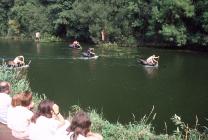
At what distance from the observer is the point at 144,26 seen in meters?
44.8

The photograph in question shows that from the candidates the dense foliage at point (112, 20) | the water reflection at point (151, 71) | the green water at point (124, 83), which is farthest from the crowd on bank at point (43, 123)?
the dense foliage at point (112, 20)

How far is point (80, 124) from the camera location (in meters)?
6.85

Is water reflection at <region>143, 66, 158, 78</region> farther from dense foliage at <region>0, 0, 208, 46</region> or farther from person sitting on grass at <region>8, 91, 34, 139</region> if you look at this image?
person sitting on grass at <region>8, 91, 34, 139</region>

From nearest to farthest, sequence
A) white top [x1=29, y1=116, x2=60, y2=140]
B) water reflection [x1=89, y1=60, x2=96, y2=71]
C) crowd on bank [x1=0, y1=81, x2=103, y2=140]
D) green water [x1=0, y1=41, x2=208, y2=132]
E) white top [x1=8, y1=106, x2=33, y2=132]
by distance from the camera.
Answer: crowd on bank [x1=0, y1=81, x2=103, y2=140] → white top [x1=29, y1=116, x2=60, y2=140] → white top [x1=8, y1=106, x2=33, y2=132] → green water [x1=0, y1=41, x2=208, y2=132] → water reflection [x1=89, y1=60, x2=96, y2=71]

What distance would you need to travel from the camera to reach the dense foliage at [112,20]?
131 feet

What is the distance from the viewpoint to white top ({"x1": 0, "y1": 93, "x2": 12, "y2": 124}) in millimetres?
9477

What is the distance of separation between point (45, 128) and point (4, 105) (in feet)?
6.23

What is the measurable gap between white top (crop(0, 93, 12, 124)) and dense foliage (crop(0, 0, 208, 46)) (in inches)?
1211

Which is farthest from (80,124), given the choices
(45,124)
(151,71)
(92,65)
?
(92,65)

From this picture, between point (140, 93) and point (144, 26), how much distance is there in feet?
77.9

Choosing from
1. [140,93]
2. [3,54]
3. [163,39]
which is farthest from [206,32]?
[140,93]

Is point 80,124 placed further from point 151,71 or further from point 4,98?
point 151,71

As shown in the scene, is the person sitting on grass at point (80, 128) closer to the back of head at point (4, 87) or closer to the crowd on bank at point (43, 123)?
the crowd on bank at point (43, 123)

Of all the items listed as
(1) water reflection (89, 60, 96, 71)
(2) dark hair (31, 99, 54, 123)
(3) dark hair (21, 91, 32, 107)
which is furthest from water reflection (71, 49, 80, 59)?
(2) dark hair (31, 99, 54, 123)
